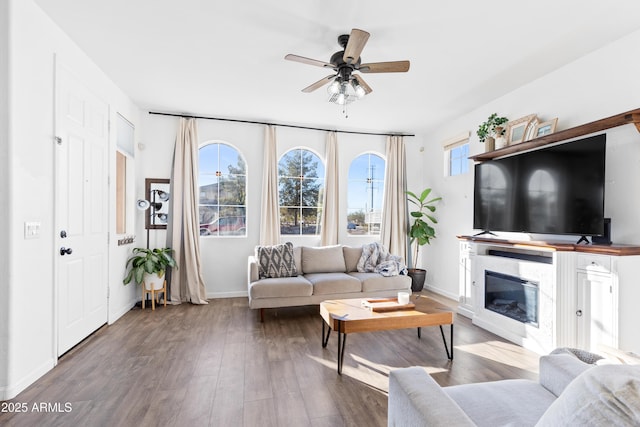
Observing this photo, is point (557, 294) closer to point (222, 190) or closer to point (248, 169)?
point (248, 169)

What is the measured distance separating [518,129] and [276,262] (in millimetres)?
3437

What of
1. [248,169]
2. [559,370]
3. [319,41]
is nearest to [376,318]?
[559,370]

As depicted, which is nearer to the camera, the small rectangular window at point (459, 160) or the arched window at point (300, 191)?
the small rectangular window at point (459, 160)

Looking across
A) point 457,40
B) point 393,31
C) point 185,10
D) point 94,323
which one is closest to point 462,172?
point 457,40

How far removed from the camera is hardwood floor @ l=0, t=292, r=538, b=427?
6.39ft

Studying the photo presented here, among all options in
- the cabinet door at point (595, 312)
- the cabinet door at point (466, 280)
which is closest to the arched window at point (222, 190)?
the cabinet door at point (466, 280)

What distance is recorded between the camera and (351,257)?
4.73 metres

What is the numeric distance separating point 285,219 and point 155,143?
2.32 m

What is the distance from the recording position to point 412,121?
507 centimetres

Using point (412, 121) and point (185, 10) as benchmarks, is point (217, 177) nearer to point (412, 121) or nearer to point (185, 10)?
point (185, 10)

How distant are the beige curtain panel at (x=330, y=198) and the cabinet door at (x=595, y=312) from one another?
3321 millimetres

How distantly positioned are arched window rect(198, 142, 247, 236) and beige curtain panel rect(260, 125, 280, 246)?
1.15 feet

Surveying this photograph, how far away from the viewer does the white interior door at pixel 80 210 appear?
269 centimetres

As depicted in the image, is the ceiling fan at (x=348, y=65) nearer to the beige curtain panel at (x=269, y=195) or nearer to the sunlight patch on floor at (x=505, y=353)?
the beige curtain panel at (x=269, y=195)
